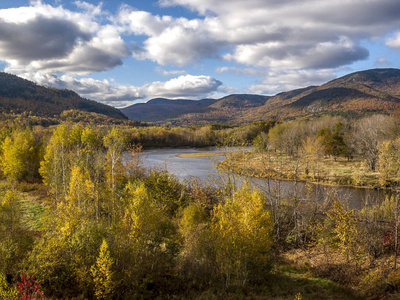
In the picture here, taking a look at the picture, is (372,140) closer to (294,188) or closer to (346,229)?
(294,188)

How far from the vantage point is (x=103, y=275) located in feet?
46.4

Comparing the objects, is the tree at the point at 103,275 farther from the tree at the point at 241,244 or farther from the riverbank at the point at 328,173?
the riverbank at the point at 328,173

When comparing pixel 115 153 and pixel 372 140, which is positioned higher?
pixel 372 140

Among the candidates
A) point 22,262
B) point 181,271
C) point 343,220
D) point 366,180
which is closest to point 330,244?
point 343,220

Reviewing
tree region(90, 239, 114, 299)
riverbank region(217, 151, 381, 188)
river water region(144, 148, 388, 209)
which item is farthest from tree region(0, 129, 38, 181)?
tree region(90, 239, 114, 299)

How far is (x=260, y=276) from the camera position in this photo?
59.1 ft

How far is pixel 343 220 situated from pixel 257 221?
5.94m

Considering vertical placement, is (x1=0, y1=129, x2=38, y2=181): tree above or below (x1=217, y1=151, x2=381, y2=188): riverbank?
above

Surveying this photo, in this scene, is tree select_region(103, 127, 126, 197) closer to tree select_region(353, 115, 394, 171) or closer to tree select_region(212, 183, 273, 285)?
tree select_region(212, 183, 273, 285)

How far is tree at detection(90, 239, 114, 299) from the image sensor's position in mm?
13516

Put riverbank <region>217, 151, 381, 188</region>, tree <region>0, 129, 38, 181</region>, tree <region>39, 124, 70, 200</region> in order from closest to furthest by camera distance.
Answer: tree <region>39, 124, 70, 200</region>
tree <region>0, 129, 38, 181</region>
riverbank <region>217, 151, 381, 188</region>

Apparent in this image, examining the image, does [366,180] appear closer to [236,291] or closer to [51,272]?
[236,291]

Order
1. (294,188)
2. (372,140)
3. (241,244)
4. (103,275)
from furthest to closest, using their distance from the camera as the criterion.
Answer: (372,140)
(294,188)
(241,244)
(103,275)

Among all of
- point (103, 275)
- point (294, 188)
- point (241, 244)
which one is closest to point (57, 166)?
point (103, 275)
